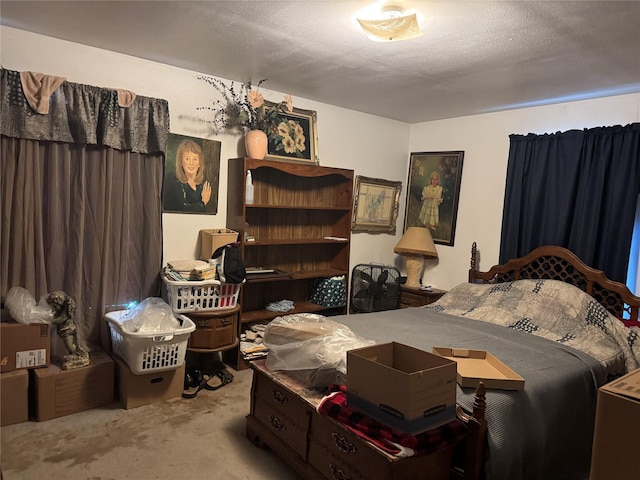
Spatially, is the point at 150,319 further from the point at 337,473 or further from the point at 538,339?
the point at 538,339

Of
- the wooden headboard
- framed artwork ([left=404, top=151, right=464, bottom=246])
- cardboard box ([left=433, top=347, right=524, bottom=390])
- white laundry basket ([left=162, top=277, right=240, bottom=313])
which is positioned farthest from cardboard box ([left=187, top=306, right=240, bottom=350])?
framed artwork ([left=404, top=151, right=464, bottom=246])

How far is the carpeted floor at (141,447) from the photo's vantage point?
6.95 ft

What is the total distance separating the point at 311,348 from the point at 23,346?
1.71 m

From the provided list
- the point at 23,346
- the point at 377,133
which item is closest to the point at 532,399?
the point at 23,346

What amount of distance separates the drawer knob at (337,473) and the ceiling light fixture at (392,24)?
6.58 ft

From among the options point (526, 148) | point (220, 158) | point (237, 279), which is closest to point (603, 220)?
point (526, 148)

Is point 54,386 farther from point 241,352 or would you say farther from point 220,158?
point 220,158

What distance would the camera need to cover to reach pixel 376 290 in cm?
412

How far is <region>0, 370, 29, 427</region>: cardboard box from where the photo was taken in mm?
2426

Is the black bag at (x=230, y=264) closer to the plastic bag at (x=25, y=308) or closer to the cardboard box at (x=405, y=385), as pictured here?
the plastic bag at (x=25, y=308)

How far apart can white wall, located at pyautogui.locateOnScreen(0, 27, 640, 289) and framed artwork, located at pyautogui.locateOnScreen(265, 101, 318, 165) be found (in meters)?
0.15

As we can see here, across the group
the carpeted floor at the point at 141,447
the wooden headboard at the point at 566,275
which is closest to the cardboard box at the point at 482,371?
the carpeted floor at the point at 141,447

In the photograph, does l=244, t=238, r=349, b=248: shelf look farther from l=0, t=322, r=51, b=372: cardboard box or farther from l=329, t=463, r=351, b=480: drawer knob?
l=329, t=463, r=351, b=480: drawer knob

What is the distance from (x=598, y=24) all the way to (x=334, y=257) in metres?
2.73
